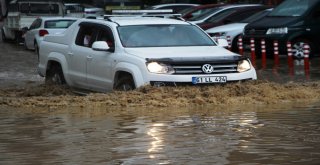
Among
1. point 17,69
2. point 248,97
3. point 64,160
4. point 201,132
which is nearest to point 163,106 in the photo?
point 248,97

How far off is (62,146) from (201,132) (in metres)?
1.66

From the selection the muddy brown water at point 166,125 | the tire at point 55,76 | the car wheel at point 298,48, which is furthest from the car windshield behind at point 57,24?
the muddy brown water at point 166,125

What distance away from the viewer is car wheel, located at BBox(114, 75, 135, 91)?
459 inches

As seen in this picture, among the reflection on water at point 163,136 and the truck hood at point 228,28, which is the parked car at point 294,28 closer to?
the truck hood at point 228,28

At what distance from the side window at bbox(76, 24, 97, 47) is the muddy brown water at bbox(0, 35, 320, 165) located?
903 mm

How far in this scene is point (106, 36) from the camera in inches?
509

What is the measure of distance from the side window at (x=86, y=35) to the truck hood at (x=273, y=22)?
28.8 ft

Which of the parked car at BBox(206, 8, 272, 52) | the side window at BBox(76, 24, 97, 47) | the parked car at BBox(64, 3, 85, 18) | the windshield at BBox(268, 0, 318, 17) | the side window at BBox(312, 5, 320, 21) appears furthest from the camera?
the parked car at BBox(64, 3, 85, 18)

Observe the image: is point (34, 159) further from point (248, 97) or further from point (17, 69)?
point (17, 69)

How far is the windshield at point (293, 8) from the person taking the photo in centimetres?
2189

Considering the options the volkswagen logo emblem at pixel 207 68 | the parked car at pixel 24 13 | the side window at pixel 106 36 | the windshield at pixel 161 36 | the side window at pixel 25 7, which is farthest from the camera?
the side window at pixel 25 7

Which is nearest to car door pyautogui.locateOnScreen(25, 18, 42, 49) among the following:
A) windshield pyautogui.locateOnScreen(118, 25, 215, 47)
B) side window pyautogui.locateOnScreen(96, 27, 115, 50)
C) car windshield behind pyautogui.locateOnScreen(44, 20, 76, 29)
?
car windshield behind pyautogui.locateOnScreen(44, 20, 76, 29)

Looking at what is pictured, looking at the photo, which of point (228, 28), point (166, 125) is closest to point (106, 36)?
point (166, 125)

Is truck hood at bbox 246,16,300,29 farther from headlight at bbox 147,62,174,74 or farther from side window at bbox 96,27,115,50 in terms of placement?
headlight at bbox 147,62,174,74
